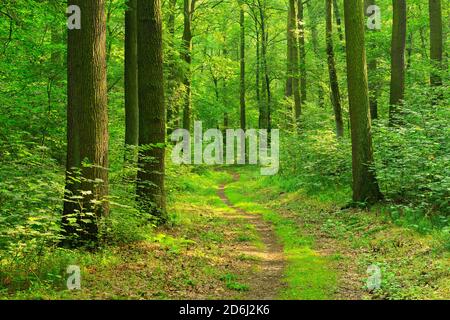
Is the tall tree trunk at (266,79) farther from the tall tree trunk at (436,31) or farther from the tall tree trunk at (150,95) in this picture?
the tall tree trunk at (150,95)

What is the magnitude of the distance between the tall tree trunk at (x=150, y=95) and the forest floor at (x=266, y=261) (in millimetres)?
1093

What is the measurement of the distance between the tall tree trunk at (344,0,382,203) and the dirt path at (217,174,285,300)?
10.0 feet

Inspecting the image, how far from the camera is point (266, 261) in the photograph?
30.4ft

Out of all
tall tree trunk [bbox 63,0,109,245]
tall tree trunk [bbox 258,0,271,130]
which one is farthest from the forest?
tall tree trunk [bbox 258,0,271,130]

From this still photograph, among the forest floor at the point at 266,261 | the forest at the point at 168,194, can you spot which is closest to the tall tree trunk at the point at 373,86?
the forest at the point at 168,194

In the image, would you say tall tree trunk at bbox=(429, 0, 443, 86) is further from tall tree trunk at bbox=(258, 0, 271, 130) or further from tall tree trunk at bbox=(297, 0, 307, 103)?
tall tree trunk at bbox=(258, 0, 271, 130)

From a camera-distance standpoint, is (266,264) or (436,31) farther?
(436,31)

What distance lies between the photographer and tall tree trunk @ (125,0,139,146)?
13352 millimetres

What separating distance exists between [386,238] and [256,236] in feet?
11.1

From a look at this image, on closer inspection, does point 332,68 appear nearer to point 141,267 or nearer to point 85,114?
point 85,114

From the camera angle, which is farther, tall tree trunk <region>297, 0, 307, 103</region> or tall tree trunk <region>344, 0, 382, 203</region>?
tall tree trunk <region>297, 0, 307, 103</region>

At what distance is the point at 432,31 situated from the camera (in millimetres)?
19000

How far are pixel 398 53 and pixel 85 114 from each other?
1292 centimetres

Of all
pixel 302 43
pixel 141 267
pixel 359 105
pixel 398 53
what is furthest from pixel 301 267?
pixel 302 43
